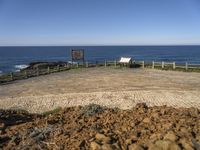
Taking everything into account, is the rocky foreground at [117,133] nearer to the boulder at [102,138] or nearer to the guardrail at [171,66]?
the boulder at [102,138]

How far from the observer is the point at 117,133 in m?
8.31

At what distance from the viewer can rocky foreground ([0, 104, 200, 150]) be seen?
718 cm

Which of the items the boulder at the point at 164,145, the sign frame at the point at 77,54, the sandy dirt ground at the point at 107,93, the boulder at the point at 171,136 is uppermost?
the sign frame at the point at 77,54

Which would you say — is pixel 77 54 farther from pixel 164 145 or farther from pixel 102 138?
pixel 164 145

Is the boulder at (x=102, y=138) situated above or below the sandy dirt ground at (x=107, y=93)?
above

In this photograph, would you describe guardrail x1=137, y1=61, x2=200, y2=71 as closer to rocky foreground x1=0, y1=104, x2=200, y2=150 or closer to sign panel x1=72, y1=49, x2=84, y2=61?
sign panel x1=72, y1=49, x2=84, y2=61

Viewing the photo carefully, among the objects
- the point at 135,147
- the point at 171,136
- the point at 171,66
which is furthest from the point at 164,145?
the point at 171,66

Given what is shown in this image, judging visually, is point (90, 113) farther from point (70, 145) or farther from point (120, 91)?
→ point (120, 91)

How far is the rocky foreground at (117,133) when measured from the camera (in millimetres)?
7176

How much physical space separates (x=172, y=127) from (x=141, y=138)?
1.11 meters

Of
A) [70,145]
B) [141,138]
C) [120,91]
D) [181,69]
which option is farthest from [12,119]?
[181,69]

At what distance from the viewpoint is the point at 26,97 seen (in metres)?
19.8

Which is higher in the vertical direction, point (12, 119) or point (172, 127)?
point (172, 127)

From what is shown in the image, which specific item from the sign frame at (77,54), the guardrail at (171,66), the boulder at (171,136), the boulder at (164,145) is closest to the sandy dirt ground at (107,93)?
the guardrail at (171,66)
